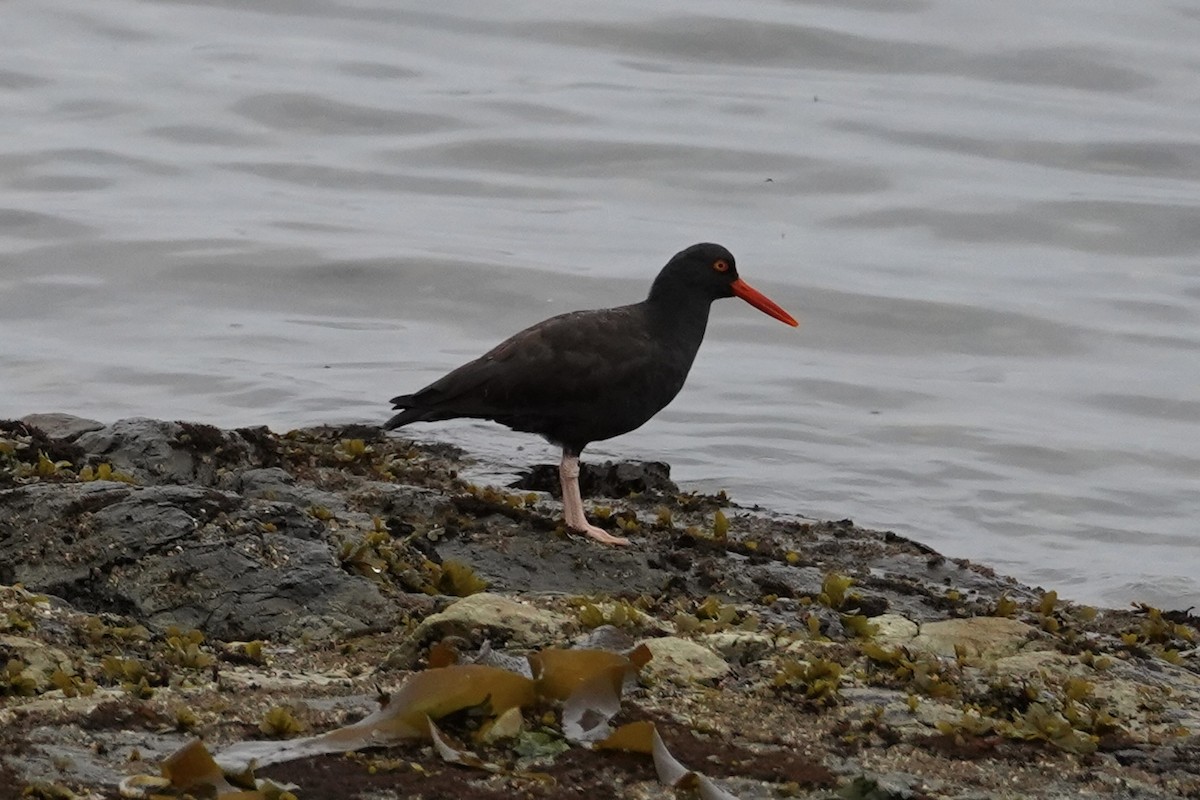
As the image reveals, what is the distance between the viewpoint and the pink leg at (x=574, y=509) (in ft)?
20.5

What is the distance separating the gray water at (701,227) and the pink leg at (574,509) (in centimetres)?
220

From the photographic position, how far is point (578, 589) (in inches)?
224

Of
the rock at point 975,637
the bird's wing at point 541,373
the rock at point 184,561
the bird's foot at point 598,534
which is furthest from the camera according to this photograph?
the bird's wing at point 541,373

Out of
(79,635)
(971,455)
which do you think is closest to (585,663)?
(79,635)

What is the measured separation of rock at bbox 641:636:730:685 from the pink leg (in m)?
1.78

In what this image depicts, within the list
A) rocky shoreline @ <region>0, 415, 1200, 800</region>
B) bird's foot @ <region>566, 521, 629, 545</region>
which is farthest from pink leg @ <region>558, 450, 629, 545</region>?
rocky shoreline @ <region>0, 415, 1200, 800</region>

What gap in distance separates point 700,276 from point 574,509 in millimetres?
1508

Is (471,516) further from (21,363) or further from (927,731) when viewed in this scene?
(21,363)

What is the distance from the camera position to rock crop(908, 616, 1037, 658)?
496 centimetres

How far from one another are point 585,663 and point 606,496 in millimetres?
3911

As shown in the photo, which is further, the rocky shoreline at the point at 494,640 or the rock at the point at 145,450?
the rock at the point at 145,450

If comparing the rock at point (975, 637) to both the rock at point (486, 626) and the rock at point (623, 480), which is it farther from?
the rock at point (623, 480)

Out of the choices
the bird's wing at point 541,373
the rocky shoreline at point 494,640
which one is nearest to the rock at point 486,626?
the rocky shoreline at point 494,640

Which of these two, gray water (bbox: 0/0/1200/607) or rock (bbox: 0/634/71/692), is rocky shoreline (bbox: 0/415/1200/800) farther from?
gray water (bbox: 0/0/1200/607)
